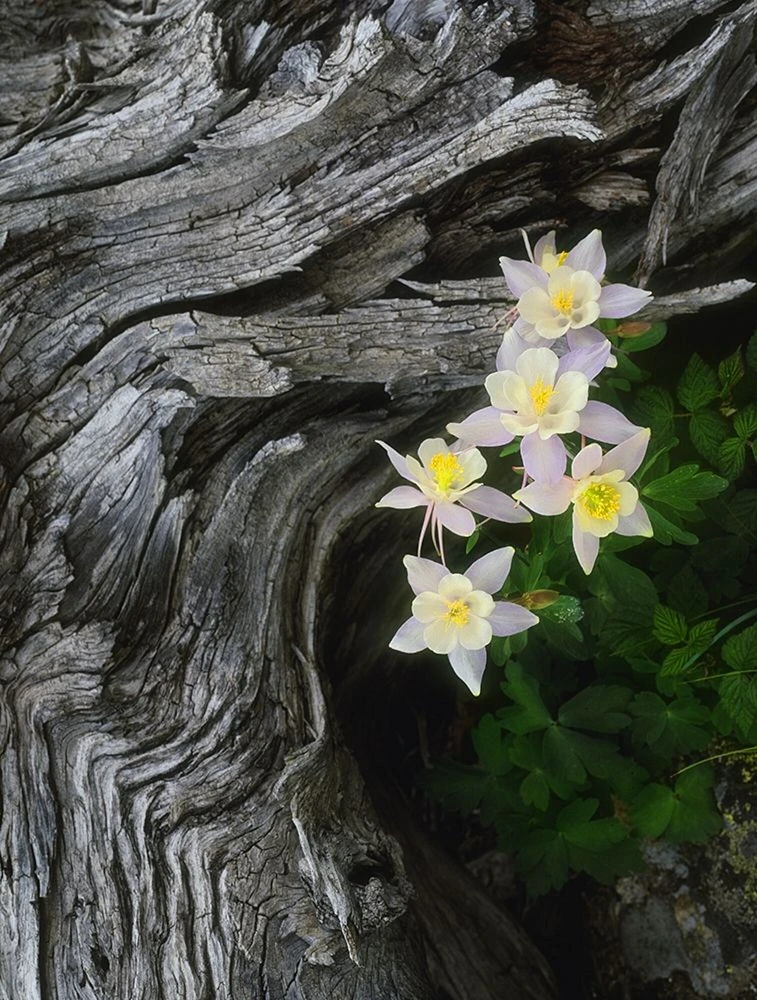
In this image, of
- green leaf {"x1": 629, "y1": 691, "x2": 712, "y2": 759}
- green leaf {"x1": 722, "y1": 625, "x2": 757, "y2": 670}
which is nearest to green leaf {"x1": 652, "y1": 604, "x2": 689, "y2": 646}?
green leaf {"x1": 722, "y1": 625, "x2": 757, "y2": 670}

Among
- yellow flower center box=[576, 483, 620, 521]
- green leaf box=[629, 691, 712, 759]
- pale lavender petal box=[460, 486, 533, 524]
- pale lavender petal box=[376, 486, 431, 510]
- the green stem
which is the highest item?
pale lavender petal box=[376, 486, 431, 510]

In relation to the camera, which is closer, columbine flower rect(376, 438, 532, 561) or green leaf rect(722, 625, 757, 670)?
columbine flower rect(376, 438, 532, 561)

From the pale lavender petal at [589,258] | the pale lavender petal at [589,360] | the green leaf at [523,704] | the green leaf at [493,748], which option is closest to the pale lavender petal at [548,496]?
the pale lavender petal at [589,360]

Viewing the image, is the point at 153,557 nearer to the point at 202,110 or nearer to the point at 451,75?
the point at 202,110

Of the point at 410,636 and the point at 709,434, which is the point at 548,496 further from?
the point at 709,434

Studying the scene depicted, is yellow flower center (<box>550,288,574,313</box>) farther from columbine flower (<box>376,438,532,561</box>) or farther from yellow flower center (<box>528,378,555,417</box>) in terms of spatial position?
columbine flower (<box>376,438,532,561</box>)

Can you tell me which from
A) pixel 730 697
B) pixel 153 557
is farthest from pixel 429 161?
pixel 730 697

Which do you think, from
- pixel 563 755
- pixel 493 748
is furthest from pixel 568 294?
pixel 493 748

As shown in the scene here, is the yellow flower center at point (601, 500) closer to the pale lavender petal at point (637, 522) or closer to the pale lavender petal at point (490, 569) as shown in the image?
the pale lavender petal at point (637, 522)
